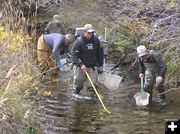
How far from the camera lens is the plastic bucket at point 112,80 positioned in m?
10.1

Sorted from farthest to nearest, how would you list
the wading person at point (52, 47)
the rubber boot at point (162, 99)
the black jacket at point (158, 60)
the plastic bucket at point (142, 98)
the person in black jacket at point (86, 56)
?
the wading person at point (52, 47)
the person in black jacket at point (86, 56)
the rubber boot at point (162, 99)
the plastic bucket at point (142, 98)
the black jacket at point (158, 60)

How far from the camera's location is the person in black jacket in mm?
9922

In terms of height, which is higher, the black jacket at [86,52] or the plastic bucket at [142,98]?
the black jacket at [86,52]

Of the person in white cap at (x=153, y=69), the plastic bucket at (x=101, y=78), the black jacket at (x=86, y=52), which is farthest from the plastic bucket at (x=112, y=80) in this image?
the person in white cap at (x=153, y=69)

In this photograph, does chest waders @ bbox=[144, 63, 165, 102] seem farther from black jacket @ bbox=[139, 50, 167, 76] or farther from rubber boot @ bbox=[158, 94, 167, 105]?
black jacket @ bbox=[139, 50, 167, 76]

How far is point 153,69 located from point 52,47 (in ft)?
10.9

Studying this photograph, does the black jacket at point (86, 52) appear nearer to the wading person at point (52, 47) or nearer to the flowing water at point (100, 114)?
the flowing water at point (100, 114)

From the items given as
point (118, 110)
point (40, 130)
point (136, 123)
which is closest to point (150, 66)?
point (118, 110)

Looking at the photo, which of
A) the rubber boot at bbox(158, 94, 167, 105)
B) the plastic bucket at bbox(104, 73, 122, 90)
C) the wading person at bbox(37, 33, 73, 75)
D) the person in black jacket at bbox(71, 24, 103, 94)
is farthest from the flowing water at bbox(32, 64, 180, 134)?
the wading person at bbox(37, 33, 73, 75)

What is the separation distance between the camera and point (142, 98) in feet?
31.8

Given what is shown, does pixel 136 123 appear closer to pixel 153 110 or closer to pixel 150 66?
pixel 153 110

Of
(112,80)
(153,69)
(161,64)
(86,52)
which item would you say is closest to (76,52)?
(86,52)

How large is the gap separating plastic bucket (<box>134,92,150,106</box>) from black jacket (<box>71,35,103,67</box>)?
1.28m

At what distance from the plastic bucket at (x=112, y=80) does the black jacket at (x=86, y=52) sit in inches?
15.2
